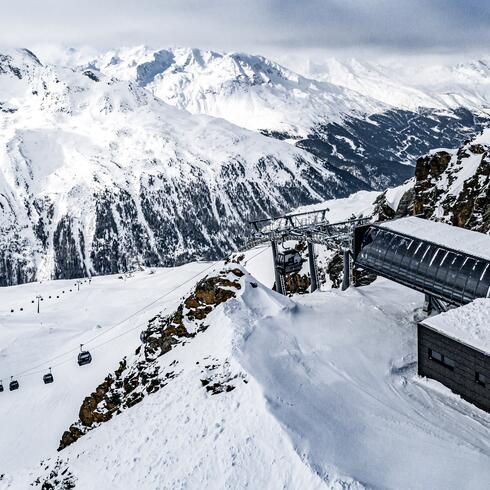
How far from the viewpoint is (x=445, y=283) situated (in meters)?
48.6

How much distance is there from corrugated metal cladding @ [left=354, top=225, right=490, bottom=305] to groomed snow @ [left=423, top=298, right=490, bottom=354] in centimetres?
373

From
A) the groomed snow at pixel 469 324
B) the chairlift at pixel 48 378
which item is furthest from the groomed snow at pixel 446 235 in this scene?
the chairlift at pixel 48 378

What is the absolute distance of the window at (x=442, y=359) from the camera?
39.7 meters

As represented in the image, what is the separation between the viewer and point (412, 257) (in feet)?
172

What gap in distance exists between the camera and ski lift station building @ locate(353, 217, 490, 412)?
38.2 meters

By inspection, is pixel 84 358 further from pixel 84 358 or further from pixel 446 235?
pixel 446 235

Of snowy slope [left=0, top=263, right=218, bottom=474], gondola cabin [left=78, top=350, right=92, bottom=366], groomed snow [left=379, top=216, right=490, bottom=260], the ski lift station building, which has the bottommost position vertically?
snowy slope [left=0, top=263, right=218, bottom=474]

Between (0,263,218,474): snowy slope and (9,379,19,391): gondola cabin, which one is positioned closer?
(0,263,218,474): snowy slope

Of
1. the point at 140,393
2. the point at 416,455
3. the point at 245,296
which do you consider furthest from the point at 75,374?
the point at 416,455

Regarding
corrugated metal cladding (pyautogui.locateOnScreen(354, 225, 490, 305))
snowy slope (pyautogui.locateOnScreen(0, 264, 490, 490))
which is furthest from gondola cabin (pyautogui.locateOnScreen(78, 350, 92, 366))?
corrugated metal cladding (pyautogui.locateOnScreen(354, 225, 490, 305))

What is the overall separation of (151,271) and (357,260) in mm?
137856

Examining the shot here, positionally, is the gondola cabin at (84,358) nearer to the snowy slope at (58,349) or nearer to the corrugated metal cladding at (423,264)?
the snowy slope at (58,349)

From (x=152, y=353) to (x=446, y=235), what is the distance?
110ft

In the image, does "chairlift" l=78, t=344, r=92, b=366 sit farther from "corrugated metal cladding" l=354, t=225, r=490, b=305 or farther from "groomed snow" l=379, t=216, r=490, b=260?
"groomed snow" l=379, t=216, r=490, b=260
